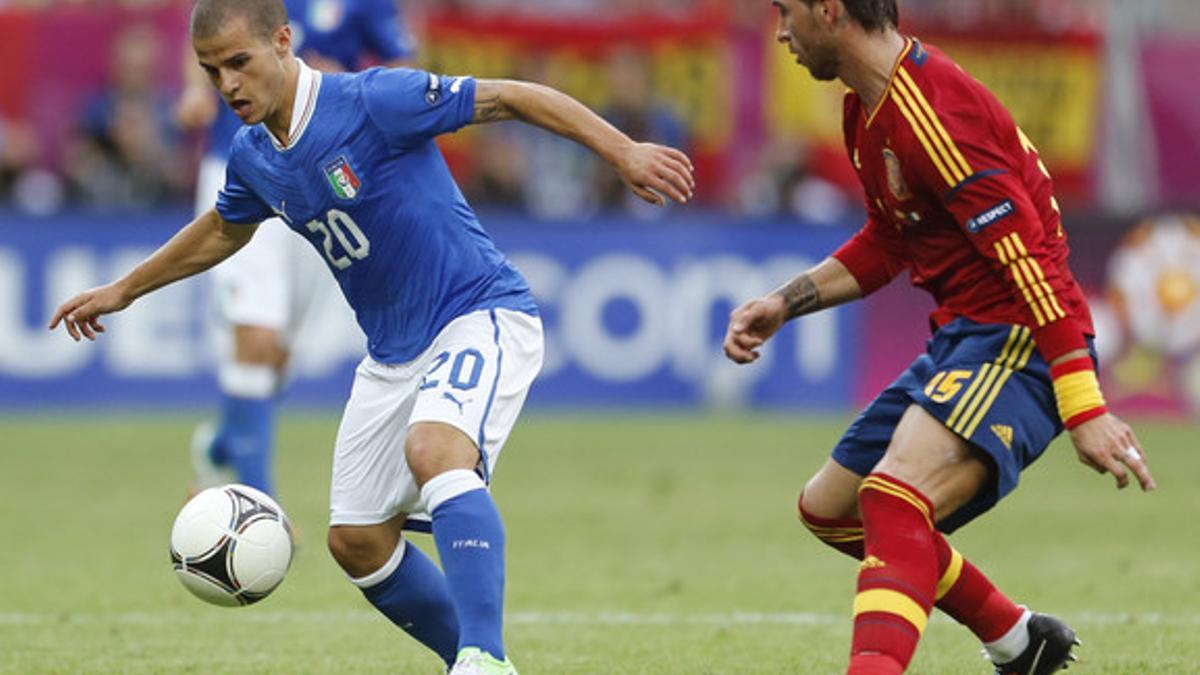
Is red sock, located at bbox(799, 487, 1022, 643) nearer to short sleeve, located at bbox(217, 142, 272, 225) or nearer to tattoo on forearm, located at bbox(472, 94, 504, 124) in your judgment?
tattoo on forearm, located at bbox(472, 94, 504, 124)

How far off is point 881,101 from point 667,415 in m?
10.8

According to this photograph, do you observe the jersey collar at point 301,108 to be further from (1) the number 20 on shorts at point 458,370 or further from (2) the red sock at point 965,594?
(2) the red sock at point 965,594

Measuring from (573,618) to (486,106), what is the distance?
2.64 m

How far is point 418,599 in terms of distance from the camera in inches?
246

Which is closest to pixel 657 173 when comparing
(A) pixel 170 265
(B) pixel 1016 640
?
(A) pixel 170 265

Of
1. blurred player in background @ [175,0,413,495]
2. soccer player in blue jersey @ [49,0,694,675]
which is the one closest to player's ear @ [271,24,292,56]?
soccer player in blue jersey @ [49,0,694,675]

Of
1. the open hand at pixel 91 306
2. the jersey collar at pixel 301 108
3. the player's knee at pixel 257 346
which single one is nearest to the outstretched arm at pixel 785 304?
Answer: the jersey collar at pixel 301 108

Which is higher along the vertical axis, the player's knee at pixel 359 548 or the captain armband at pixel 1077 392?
the captain armband at pixel 1077 392

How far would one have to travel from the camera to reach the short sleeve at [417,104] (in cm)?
592

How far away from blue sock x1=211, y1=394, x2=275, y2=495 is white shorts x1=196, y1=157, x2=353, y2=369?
284mm

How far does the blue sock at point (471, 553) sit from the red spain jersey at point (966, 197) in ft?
Answer: 4.63

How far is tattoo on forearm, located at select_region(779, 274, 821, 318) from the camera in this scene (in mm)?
6422

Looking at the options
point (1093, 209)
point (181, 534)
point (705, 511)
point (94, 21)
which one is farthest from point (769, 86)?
point (181, 534)

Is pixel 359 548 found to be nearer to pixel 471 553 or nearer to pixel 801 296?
pixel 471 553
